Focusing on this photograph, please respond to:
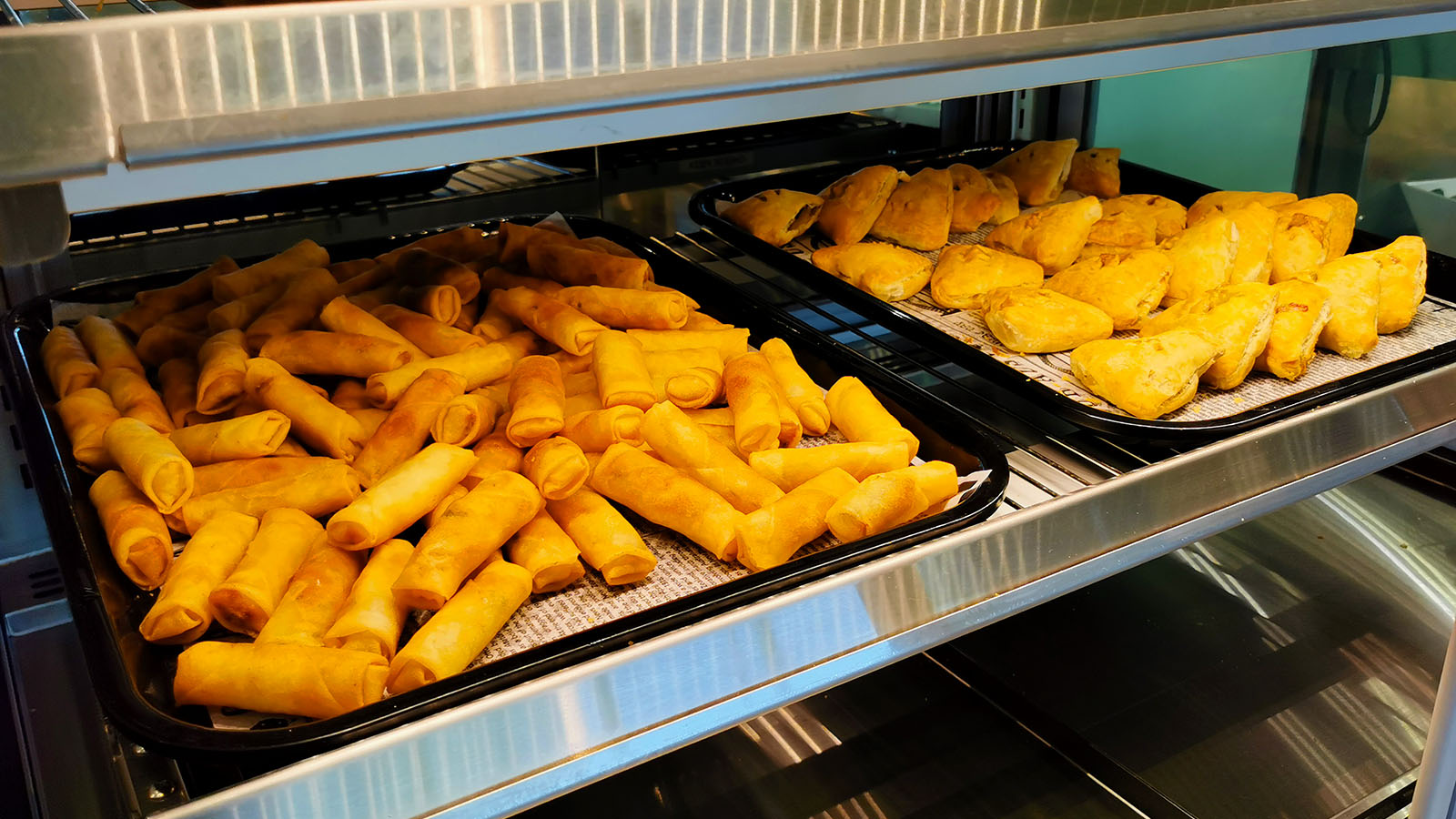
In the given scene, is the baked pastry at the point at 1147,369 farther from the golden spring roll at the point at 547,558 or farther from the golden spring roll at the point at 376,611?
the golden spring roll at the point at 376,611

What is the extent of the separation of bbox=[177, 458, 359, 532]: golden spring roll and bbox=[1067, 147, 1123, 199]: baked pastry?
1.14 m

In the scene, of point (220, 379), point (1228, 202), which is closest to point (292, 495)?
point (220, 379)

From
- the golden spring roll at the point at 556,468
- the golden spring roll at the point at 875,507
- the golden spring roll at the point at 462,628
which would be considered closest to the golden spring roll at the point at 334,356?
the golden spring roll at the point at 556,468

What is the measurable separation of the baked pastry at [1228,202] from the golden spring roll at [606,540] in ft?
3.21

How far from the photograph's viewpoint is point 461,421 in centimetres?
99

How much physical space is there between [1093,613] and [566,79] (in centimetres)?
134

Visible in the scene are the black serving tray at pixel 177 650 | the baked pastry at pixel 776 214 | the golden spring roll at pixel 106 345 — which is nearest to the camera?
the black serving tray at pixel 177 650

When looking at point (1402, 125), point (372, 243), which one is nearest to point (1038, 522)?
point (372, 243)

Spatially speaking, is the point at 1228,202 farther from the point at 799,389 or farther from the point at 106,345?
the point at 106,345

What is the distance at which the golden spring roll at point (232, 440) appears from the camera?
0.96 metres

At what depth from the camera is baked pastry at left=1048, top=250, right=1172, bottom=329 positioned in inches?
49.7

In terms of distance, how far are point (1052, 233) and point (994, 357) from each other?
1.01 feet

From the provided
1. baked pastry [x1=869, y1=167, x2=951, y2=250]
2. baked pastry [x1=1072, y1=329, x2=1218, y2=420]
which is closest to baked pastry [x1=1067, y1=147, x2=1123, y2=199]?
baked pastry [x1=869, y1=167, x2=951, y2=250]

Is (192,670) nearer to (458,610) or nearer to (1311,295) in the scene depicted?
(458,610)
